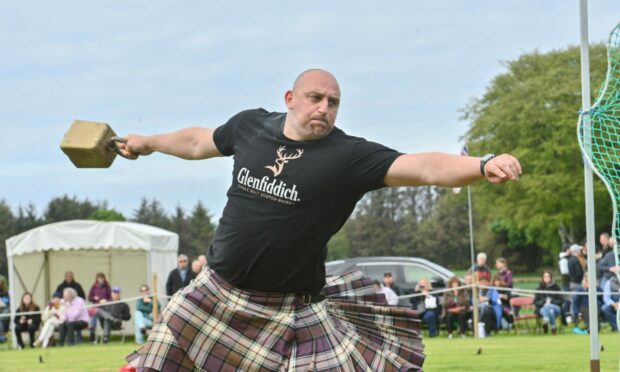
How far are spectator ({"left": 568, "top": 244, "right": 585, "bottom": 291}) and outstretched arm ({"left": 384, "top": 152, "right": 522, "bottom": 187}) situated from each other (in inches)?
499

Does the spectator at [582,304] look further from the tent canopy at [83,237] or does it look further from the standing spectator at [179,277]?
the tent canopy at [83,237]

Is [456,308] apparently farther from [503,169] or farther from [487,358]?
[503,169]

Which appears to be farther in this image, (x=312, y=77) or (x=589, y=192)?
(x=589, y=192)

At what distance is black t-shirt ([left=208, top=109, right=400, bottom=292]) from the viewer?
408cm

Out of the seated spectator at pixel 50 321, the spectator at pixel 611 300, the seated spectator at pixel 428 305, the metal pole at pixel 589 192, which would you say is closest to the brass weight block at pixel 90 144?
the metal pole at pixel 589 192

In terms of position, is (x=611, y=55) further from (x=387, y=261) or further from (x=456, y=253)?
(x=456, y=253)

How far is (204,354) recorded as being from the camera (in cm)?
434

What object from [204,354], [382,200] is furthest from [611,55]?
[382,200]

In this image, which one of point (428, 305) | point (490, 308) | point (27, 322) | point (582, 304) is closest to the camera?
point (582, 304)

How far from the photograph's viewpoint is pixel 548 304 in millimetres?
16859

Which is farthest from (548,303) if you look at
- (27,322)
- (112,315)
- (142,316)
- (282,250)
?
(282,250)

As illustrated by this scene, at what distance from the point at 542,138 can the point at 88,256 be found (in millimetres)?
28033

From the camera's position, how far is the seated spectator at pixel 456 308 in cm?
1653

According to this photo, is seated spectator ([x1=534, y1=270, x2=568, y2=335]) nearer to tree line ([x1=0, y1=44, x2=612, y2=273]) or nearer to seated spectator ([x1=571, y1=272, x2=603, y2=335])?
seated spectator ([x1=571, y1=272, x2=603, y2=335])
